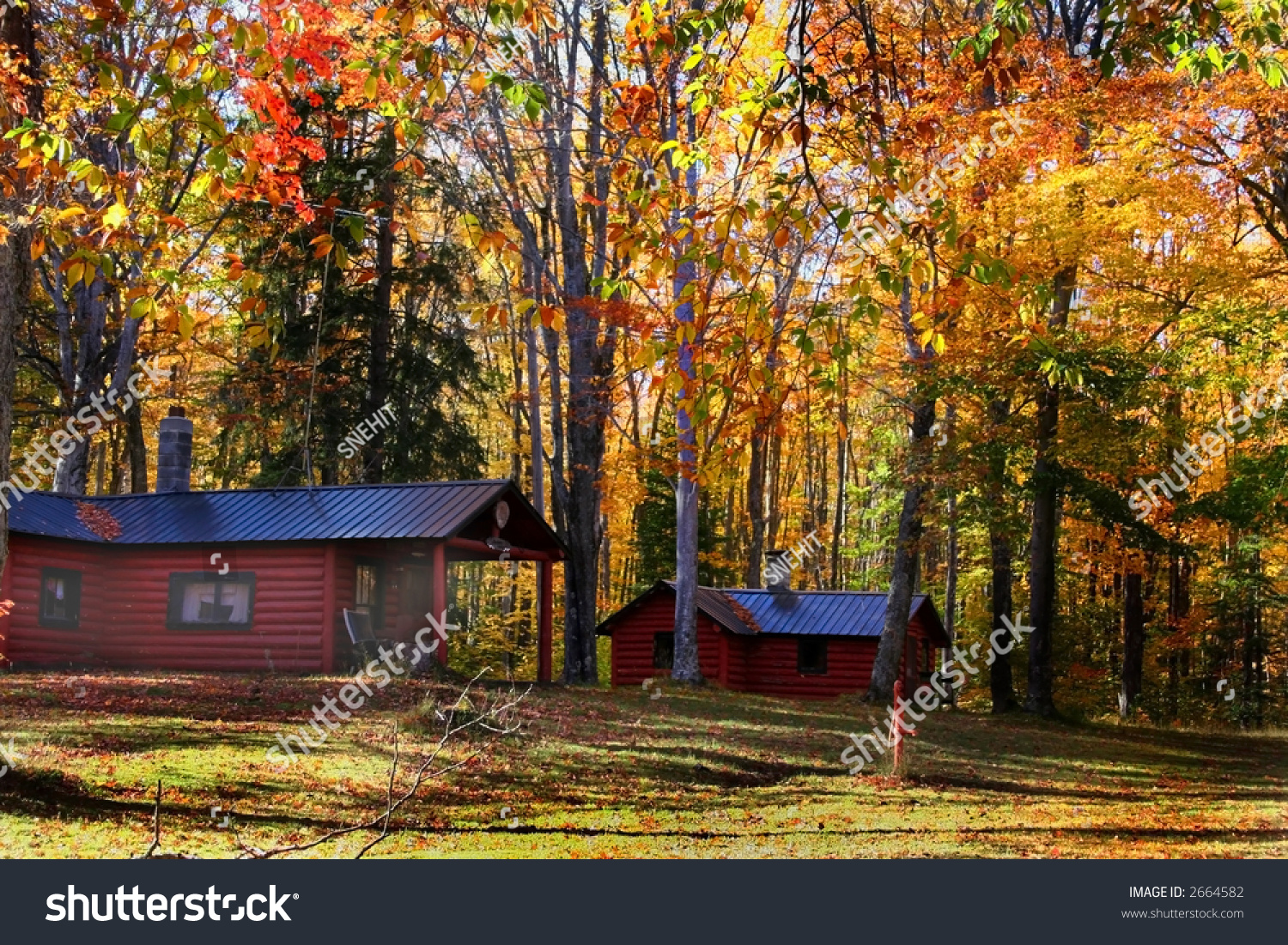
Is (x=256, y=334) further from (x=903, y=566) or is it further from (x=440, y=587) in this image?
(x=903, y=566)

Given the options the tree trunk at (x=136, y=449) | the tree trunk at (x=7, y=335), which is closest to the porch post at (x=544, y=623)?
the tree trunk at (x=136, y=449)

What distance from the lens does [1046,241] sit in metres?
21.4

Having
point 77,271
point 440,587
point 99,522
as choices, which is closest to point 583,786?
point 440,587

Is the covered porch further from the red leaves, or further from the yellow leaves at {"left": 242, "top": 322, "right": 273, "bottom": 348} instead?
the yellow leaves at {"left": 242, "top": 322, "right": 273, "bottom": 348}

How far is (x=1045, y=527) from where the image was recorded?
26078mm

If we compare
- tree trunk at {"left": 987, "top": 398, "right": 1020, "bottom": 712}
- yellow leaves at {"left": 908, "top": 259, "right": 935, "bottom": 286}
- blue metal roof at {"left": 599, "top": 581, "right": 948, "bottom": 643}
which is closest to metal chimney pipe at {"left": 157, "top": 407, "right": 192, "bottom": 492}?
blue metal roof at {"left": 599, "top": 581, "right": 948, "bottom": 643}

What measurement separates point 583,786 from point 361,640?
9868mm

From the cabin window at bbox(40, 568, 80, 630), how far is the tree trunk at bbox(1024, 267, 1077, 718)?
60.5 ft

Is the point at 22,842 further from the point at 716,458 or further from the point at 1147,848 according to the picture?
the point at 1147,848

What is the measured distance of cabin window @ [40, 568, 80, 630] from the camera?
22.8 meters

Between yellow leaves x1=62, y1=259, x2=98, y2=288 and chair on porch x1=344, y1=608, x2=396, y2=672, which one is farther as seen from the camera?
chair on porch x1=344, y1=608, x2=396, y2=672

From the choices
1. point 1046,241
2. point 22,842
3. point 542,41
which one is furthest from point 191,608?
point 1046,241

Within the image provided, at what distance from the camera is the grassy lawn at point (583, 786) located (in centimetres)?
1055

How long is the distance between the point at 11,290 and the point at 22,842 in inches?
184
